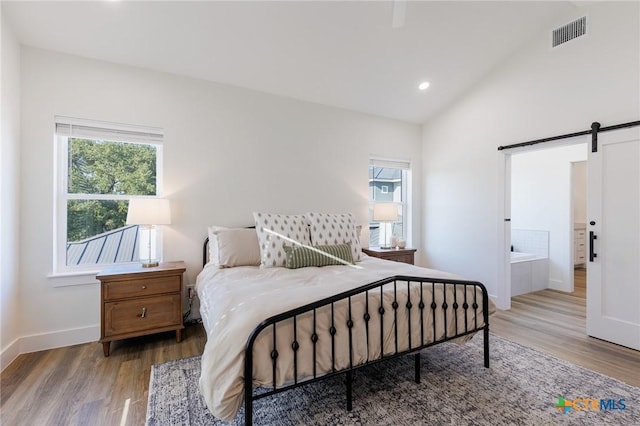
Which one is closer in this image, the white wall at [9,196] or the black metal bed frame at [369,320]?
the black metal bed frame at [369,320]

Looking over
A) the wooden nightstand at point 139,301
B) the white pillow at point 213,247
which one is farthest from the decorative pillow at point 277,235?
the wooden nightstand at point 139,301

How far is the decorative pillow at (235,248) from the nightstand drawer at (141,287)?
424mm

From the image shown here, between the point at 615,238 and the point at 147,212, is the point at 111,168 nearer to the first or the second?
the point at 147,212

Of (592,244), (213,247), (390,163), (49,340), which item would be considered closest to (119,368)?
(49,340)

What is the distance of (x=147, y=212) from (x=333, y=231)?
185 cm

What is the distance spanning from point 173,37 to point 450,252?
14.4ft

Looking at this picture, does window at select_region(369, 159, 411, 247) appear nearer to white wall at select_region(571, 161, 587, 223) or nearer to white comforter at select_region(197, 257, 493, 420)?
white comforter at select_region(197, 257, 493, 420)

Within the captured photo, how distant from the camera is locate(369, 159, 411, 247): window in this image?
15.1 feet

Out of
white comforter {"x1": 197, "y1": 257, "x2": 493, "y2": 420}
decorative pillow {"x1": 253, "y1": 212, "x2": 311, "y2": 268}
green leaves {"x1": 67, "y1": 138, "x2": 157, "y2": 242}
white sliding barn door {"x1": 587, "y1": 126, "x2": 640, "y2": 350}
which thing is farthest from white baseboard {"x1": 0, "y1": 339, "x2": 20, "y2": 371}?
white sliding barn door {"x1": 587, "y1": 126, "x2": 640, "y2": 350}

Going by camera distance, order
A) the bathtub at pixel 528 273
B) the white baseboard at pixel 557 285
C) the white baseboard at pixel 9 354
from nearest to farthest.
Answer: the white baseboard at pixel 9 354
the bathtub at pixel 528 273
the white baseboard at pixel 557 285

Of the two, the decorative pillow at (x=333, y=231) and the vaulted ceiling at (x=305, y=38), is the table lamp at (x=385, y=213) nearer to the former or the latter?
the decorative pillow at (x=333, y=231)

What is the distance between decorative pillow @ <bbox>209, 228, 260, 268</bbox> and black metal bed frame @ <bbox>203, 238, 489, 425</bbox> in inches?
49.5

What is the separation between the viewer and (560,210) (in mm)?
4852

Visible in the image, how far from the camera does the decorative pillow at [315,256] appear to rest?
9.05 ft
